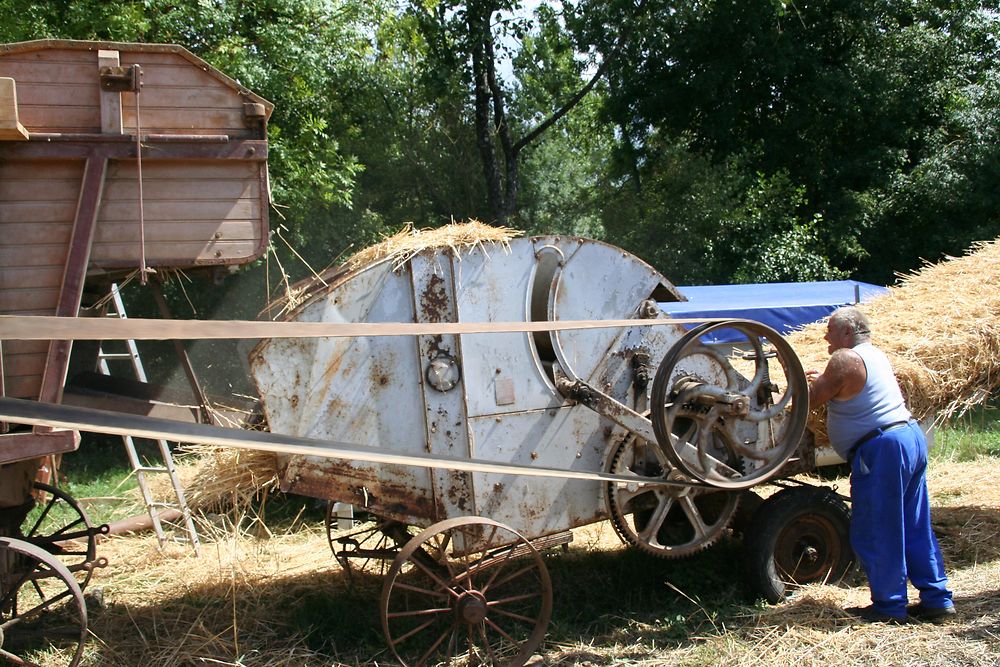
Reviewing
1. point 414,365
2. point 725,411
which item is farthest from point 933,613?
point 414,365

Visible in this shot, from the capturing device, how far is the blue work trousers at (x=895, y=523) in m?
5.01

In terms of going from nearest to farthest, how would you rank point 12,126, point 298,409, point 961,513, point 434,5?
1. point 12,126
2. point 298,409
3. point 961,513
4. point 434,5

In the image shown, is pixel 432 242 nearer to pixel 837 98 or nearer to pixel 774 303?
pixel 774 303

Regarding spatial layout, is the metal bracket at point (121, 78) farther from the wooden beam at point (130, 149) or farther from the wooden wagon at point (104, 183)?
the wooden beam at point (130, 149)

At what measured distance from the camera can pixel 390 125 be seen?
17.4 metres

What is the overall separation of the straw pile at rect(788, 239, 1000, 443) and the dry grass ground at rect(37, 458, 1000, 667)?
3.73 feet

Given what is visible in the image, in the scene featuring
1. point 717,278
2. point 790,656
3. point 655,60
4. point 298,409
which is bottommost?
point 790,656

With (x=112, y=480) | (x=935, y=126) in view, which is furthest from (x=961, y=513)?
(x=935, y=126)

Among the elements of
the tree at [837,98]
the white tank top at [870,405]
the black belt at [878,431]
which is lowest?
the black belt at [878,431]

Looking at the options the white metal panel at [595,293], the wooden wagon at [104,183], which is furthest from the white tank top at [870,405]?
the wooden wagon at [104,183]

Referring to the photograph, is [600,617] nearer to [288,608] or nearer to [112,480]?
[288,608]

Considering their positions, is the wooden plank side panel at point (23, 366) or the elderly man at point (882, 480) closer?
the wooden plank side panel at point (23, 366)

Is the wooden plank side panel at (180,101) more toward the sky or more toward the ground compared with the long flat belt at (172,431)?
more toward the sky

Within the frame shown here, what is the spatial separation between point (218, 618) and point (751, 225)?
12770mm
